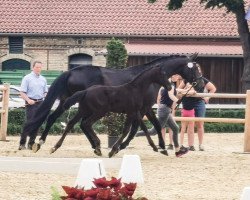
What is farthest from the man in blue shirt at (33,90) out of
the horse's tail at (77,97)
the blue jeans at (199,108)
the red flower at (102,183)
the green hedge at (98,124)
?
the red flower at (102,183)

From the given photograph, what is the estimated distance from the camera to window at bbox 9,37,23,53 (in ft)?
149

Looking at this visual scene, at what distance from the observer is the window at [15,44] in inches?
1790

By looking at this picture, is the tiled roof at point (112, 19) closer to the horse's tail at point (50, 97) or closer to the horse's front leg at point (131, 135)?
the horse's tail at point (50, 97)

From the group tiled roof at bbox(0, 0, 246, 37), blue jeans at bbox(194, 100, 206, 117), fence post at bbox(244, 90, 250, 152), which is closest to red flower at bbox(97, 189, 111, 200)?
fence post at bbox(244, 90, 250, 152)

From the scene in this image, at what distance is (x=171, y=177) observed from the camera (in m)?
14.5

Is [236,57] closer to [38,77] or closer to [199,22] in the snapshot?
[199,22]

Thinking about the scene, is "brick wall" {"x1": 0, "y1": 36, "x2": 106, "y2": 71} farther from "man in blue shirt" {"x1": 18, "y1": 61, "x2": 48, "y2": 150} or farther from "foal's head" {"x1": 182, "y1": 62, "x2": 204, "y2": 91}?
"foal's head" {"x1": 182, "y1": 62, "x2": 204, "y2": 91}

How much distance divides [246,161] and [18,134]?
34.3ft

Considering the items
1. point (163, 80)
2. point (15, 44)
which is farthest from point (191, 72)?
point (15, 44)

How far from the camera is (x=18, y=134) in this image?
27.0 m

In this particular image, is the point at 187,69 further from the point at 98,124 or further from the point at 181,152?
the point at 98,124

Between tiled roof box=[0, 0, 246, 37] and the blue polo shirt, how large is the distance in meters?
25.0

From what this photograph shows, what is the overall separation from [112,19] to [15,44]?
436 cm

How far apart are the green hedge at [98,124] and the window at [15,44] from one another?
14053 millimetres
